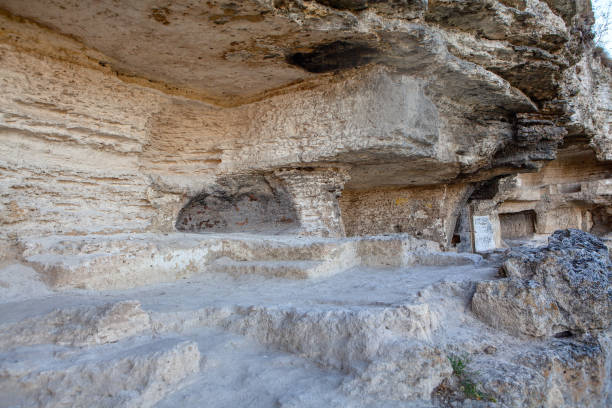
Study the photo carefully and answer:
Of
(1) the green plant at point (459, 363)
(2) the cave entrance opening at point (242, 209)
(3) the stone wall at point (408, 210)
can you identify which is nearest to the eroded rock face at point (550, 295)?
(1) the green plant at point (459, 363)

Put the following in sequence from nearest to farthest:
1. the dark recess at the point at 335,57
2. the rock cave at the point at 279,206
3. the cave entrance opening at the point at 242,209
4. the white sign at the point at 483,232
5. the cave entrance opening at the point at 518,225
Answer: the rock cave at the point at 279,206 → the dark recess at the point at 335,57 → the cave entrance opening at the point at 242,209 → the white sign at the point at 483,232 → the cave entrance opening at the point at 518,225

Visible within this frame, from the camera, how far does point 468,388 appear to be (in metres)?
1.48

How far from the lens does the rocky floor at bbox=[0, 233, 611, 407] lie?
4.56 ft

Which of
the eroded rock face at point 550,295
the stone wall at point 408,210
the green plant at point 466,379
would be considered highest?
the stone wall at point 408,210

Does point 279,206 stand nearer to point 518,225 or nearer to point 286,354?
point 286,354

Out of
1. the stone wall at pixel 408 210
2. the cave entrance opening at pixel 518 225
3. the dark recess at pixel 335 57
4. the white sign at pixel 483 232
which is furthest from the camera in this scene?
the cave entrance opening at pixel 518 225

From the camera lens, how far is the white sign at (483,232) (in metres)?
8.80

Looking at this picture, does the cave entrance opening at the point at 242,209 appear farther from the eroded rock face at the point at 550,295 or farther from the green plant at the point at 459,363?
the green plant at the point at 459,363

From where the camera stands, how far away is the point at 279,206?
17.4ft

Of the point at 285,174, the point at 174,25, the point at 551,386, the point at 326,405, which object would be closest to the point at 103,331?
the point at 326,405

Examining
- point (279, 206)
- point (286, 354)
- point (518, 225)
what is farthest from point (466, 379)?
point (518, 225)

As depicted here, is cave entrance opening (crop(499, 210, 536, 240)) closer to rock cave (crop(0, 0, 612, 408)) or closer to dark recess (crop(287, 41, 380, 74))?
rock cave (crop(0, 0, 612, 408))

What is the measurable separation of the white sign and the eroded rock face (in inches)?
274

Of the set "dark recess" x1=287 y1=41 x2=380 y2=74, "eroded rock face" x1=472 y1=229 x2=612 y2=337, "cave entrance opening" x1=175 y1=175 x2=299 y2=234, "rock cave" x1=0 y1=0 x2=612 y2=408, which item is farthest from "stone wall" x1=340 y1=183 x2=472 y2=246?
"eroded rock face" x1=472 y1=229 x2=612 y2=337
